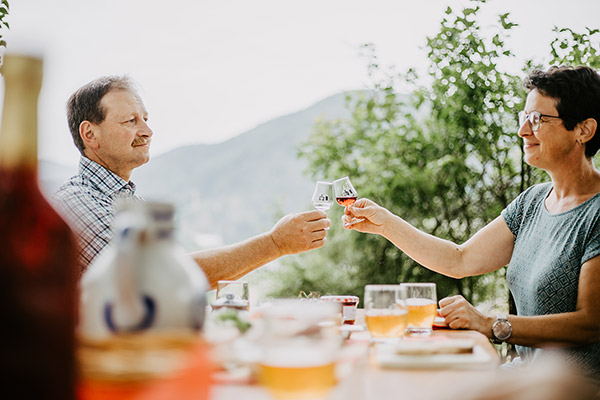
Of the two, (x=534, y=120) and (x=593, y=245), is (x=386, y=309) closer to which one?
(x=593, y=245)

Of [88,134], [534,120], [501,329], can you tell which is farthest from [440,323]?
[88,134]

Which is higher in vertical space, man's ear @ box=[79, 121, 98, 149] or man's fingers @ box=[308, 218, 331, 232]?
man's ear @ box=[79, 121, 98, 149]

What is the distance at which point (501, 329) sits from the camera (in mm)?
1829

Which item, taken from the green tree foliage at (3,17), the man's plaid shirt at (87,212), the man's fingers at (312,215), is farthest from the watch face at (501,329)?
the green tree foliage at (3,17)

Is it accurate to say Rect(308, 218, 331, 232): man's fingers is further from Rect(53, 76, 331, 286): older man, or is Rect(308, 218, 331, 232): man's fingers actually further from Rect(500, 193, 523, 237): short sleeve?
Rect(500, 193, 523, 237): short sleeve

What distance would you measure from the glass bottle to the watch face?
1533mm

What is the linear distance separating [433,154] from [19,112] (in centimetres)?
363

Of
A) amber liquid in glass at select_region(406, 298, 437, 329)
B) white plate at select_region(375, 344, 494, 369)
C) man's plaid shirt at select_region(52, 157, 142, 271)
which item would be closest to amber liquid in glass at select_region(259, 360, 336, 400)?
white plate at select_region(375, 344, 494, 369)

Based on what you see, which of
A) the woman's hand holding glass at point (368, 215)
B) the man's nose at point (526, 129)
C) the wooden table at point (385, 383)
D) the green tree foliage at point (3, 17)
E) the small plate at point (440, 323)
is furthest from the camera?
the green tree foliage at point (3, 17)

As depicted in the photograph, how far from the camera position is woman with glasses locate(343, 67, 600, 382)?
1.86m

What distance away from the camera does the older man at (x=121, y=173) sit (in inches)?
95.0

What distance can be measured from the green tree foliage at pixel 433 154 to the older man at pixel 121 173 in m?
1.62

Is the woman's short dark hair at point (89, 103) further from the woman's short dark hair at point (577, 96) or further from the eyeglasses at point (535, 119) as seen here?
the woman's short dark hair at point (577, 96)

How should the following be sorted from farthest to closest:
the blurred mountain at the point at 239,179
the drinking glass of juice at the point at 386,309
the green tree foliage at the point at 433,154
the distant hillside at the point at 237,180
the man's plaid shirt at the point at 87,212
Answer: the distant hillside at the point at 237,180
the blurred mountain at the point at 239,179
the green tree foliage at the point at 433,154
the man's plaid shirt at the point at 87,212
the drinking glass of juice at the point at 386,309
